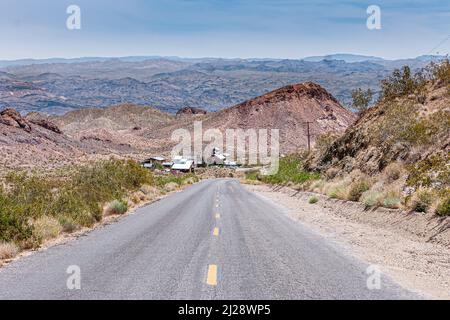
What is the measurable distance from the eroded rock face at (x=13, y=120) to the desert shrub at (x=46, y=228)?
10503 centimetres

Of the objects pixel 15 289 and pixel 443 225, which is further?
pixel 443 225

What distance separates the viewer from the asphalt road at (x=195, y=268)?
7.16 m

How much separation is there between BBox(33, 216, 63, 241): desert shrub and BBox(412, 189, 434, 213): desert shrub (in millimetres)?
10336

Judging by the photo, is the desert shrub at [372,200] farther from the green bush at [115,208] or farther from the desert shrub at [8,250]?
the desert shrub at [8,250]

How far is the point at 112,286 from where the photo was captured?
748 centimetres

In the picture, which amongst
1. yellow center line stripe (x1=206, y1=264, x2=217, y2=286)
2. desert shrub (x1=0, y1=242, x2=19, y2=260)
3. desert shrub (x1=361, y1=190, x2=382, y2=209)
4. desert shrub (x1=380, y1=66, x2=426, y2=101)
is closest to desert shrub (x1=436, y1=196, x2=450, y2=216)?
desert shrub (x1=361, y1=190, x2=382, y2=209)

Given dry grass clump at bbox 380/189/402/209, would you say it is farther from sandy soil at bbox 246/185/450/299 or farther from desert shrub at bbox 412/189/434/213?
desert shrub at bbox 412/189/434/213

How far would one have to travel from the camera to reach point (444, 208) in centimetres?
1292

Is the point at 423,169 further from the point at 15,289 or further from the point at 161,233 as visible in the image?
the point at 15,289

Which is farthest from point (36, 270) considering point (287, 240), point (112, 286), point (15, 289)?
point (287, 240)

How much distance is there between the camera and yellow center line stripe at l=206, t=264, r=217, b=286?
25.2ft

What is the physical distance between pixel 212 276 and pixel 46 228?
6.69 meters
